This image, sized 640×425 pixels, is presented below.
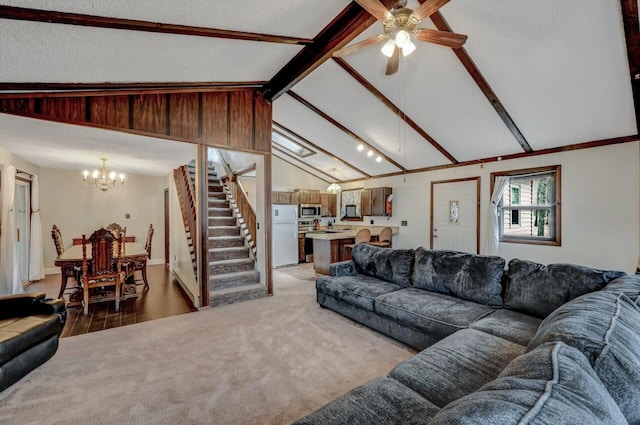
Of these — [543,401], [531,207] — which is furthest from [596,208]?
[543,401]

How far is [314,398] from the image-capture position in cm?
198

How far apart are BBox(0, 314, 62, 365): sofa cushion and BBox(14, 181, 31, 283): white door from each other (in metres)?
3.57

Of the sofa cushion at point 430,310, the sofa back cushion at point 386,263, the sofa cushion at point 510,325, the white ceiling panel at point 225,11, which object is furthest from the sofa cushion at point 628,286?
the white ceiling panel at point 225,11

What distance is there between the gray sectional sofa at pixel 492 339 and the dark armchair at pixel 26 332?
2.46 metres

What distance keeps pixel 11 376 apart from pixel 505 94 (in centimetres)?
570

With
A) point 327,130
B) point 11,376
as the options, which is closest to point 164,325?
point 11,376

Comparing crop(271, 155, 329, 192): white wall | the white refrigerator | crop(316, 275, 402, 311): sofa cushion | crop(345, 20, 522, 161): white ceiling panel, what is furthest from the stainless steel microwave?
crop(316, 275, 402, 311): sofa cushion

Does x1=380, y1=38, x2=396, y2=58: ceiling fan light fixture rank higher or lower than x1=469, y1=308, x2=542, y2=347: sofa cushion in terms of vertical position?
higher

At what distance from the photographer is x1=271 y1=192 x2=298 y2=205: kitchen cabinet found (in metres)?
7.64

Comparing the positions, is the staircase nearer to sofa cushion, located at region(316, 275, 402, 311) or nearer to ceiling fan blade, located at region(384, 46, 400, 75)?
sofa cushion, located at region(316, 275, 402, 311)

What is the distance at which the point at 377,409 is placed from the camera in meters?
1.19

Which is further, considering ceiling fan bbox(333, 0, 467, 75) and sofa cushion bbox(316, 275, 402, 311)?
sofa cushion bbox(316, 275, 402, 311)

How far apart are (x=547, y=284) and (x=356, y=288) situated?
1782 millimetres

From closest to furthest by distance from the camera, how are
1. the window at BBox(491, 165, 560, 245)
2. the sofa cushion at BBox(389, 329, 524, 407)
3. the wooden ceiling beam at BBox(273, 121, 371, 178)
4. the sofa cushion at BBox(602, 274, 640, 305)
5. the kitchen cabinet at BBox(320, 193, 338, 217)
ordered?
the sofa cushion at BBox(389, 329, 524, 407) → the sofa cushion at BBox(602, 274, 640, 305) → the window at BBox(491, 165, 560, 245) → the wooden ceiling beam at BBox(273, 121, 371, 178) → the kitchen cabinet at BBox(320, 193, 338, 217)
